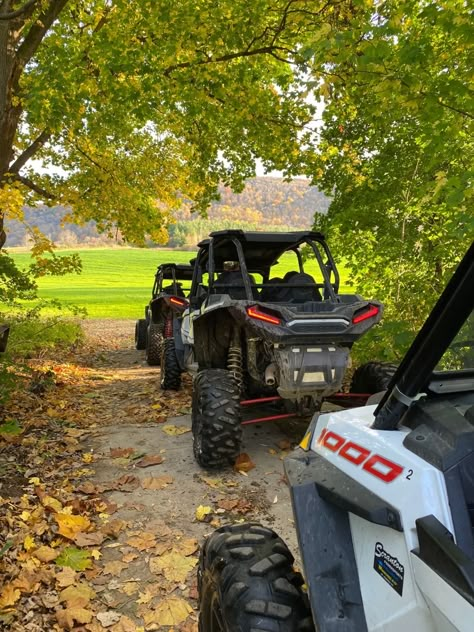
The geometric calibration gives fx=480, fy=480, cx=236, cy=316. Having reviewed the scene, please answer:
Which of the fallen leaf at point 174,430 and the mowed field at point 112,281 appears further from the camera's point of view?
the mowed field at point 112,281

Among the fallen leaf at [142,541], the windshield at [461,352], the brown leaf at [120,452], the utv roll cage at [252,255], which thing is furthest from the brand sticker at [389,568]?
the brown leaf at [120,452]

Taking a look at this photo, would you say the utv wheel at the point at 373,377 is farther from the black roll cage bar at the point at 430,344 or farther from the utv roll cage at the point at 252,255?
the black roll cage bar at the point at 430,344

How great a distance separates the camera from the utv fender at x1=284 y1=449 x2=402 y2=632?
4.16 feet

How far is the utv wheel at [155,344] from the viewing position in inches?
381

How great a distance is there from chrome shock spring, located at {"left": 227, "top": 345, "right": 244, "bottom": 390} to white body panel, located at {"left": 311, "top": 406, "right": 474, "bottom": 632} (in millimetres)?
3362

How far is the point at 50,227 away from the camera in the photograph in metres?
88.9

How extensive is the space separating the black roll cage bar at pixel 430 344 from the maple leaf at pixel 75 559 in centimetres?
228

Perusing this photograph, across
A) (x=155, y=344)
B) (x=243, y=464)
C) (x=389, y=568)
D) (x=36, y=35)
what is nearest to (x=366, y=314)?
(x=243, y=464)

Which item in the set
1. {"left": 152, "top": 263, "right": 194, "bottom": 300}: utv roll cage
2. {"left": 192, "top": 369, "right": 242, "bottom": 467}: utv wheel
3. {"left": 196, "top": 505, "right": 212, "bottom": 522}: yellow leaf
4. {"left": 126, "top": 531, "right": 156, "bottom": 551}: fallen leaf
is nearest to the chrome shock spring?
{"left": 192, "top": 369, "right": 242, "bottom": 467}: utv wheel

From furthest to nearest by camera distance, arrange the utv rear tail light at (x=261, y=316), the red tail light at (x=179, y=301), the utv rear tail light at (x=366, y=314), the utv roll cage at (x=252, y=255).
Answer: the red tail light at (x=179, y=301) → the utv roll cage at (x=252, y=255) → the utv rear tail light at (x=366, y=314) → the utv rear tail light at (x=261, y=316)

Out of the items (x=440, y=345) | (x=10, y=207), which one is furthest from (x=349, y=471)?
(x=10, y=207)

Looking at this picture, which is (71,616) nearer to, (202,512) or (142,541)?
(142,541)

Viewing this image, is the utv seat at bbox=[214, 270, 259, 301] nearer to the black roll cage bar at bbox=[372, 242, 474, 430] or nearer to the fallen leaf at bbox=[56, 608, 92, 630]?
the fallen leaf at bbox=[56, 608, 92, 630]

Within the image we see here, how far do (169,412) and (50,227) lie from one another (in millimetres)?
91005
